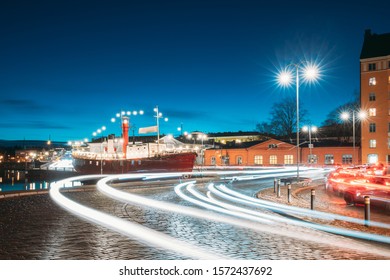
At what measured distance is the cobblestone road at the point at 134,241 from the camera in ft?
30.1

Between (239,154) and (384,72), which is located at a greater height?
(384,72)

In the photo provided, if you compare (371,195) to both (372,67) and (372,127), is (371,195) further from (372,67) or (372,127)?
(372,67)

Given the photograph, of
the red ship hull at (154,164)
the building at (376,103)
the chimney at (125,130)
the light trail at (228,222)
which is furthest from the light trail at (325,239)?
the building at (376,103)

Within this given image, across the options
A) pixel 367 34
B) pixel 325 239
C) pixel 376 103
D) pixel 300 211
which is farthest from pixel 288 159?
pixel 325 239

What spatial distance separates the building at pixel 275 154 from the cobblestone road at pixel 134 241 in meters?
61.0

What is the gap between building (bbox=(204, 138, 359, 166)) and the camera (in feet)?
238

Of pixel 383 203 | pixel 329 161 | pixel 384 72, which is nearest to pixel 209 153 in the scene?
pixel 329 161

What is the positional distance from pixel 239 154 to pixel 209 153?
734cm

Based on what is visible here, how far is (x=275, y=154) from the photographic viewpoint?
78688mm

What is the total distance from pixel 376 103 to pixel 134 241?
6698 centimetres

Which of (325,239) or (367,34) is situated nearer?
(325,239)

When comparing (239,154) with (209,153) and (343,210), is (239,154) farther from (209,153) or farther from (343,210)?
(343,210)

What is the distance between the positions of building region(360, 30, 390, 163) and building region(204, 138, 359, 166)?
3.40 metres

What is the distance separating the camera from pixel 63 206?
18.7 metres
